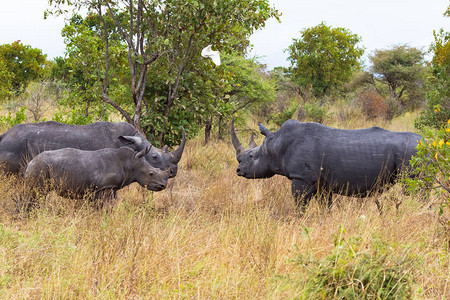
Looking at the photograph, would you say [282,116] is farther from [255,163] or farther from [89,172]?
[89,172]

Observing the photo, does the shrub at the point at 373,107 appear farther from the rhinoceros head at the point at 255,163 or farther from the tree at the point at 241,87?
the rhinoceros head at the point at 255,163

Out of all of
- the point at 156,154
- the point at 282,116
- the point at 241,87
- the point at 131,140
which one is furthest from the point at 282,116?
the point at 131,140

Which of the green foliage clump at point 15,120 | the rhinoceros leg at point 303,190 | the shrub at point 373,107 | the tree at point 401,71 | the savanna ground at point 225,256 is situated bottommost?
the savanna ground at point 225,256

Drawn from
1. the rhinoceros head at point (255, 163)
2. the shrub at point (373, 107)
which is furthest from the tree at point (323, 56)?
the rhinoceros head at point (255, 163)

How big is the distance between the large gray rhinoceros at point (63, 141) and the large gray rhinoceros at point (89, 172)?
2.16 ft

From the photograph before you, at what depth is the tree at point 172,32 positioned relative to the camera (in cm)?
833

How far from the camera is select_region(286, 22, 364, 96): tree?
2483cm

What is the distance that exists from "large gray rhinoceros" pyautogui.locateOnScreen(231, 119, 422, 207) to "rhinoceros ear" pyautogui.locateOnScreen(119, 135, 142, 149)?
2033 mm

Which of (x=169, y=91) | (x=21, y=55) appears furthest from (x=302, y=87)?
(x=169, y=91)

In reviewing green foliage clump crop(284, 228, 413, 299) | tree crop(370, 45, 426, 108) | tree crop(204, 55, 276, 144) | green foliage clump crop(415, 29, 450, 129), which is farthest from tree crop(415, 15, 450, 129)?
tree crop(370, 45, 426, 108)

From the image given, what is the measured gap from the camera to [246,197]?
7406 millimetres

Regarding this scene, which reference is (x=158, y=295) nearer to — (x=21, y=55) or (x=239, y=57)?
(x=239, y=57)

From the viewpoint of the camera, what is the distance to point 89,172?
6.24 meters

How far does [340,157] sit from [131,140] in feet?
9.97
